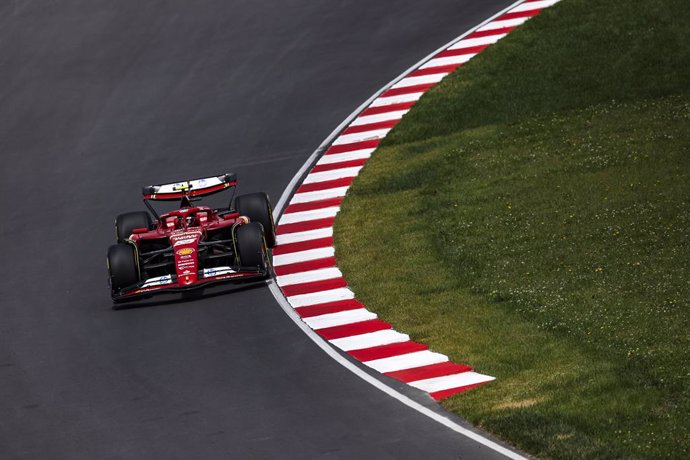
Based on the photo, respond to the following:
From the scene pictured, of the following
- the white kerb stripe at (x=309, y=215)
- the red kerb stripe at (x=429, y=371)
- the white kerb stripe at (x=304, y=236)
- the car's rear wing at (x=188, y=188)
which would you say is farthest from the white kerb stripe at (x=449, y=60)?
the red kerb stripe at (x=429, y=371)

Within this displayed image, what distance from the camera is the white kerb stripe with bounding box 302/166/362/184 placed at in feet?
80.3

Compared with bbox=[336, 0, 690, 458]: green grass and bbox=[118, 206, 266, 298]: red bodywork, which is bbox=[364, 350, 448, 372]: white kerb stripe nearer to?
bbox=[336, 0, 690, 458]: green grass

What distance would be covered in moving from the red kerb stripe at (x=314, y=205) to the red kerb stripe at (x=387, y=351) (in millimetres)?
6303

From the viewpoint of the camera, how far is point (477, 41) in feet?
95.9

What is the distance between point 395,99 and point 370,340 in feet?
34.4

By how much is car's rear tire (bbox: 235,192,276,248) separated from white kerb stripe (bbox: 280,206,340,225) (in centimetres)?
116

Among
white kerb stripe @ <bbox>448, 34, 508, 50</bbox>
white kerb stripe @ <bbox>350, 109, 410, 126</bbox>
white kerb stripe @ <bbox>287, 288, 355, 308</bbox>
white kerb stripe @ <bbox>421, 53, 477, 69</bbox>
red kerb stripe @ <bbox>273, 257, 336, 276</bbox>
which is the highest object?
white kerb stripe @ <bbox>448, 34, 508, 50</bbox>

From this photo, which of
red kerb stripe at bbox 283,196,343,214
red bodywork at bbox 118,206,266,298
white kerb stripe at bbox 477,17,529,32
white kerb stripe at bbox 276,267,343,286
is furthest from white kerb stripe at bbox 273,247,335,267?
white kerb stripe at bbox 477,17,529,32

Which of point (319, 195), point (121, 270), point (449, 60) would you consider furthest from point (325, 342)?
point (449, 60)

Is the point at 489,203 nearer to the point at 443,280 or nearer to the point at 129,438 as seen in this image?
the point at 443,280

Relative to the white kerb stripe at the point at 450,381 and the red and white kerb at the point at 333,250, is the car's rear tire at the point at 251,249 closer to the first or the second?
the red and white kerb at the point at 333,250

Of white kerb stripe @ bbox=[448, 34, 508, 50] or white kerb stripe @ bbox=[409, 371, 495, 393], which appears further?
white kerb stripe @ bbox=[448, 34, 508, 50]

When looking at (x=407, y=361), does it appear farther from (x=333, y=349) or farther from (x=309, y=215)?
(x=309, y=215)

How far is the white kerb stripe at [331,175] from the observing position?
963 inches
